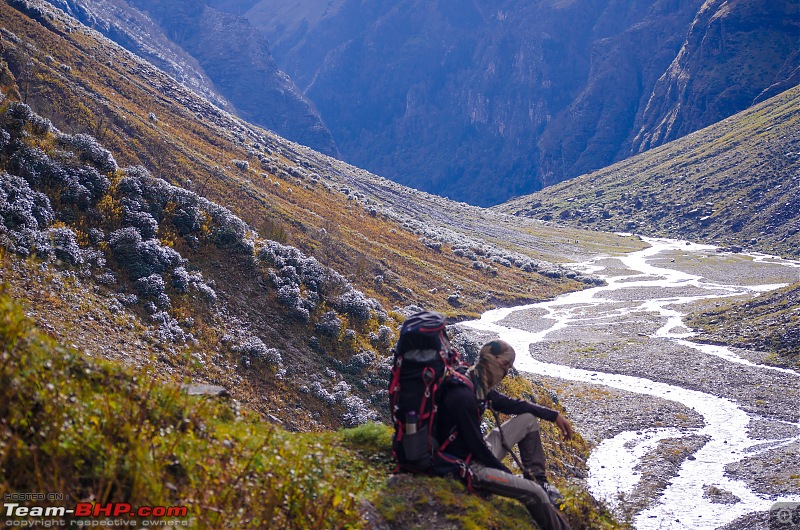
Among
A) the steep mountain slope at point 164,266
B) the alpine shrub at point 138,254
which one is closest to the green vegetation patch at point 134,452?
the steep mountain slope at point 164,266

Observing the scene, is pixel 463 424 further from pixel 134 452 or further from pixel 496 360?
pixel 134 452

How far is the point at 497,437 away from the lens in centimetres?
922

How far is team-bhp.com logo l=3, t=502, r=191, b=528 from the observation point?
4359 mm

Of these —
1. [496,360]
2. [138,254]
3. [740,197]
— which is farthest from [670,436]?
[740,197]

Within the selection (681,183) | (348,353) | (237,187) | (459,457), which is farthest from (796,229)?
(459,457)

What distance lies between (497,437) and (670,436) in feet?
79.2

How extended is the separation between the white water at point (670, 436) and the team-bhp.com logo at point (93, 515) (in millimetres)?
18271

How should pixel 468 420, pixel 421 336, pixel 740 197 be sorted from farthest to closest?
pixel 740 197, pixel 421 336, pixel 468 420

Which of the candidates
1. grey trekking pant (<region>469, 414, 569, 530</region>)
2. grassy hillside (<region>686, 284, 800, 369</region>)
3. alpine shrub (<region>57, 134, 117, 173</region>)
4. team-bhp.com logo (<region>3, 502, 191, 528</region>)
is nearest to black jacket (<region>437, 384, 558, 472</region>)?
grey trekking pant (<region>469, 414, 569, 530</region>)

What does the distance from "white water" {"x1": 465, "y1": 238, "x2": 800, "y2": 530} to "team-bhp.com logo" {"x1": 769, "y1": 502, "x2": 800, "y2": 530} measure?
0.71m

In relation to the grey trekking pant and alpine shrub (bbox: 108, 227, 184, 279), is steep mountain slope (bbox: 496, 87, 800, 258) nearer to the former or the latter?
alpine shrub (bbox: 108, 227, 184, 279)

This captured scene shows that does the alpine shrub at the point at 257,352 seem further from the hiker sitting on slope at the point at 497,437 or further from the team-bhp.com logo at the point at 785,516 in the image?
the team-bhp.com logo at the point at 785,516

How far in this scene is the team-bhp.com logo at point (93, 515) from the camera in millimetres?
4359

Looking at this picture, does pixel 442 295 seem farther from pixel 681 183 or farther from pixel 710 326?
pixel 681 183
